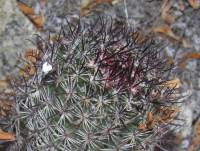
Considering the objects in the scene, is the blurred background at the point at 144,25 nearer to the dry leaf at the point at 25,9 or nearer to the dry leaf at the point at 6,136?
the dry leaf at the point at 25,9

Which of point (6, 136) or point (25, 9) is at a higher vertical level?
point (25, 9)

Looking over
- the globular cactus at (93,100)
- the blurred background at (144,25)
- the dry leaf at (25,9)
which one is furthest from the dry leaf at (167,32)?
the globular cactus at (93,100)

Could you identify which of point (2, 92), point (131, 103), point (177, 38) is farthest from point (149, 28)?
point (131, 103)

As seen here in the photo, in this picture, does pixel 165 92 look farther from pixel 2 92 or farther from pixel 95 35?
pixel 2 92

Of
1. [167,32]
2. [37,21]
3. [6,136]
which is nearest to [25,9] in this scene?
[37,21]

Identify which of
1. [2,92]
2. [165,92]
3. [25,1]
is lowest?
[2,92]

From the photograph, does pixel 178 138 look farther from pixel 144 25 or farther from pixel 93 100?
pixel 93 100

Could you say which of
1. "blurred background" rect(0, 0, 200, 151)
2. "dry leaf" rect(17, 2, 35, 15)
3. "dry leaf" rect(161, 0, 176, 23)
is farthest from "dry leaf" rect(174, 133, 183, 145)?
"dry leaf" rect(17, 2, 35, 15)

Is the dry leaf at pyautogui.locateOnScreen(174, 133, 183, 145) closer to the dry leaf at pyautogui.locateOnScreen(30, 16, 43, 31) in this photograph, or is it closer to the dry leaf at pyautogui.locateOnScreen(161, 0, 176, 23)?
the dry leaf at pyautogui.locateOnScreen(161, 0, 176, 23)
